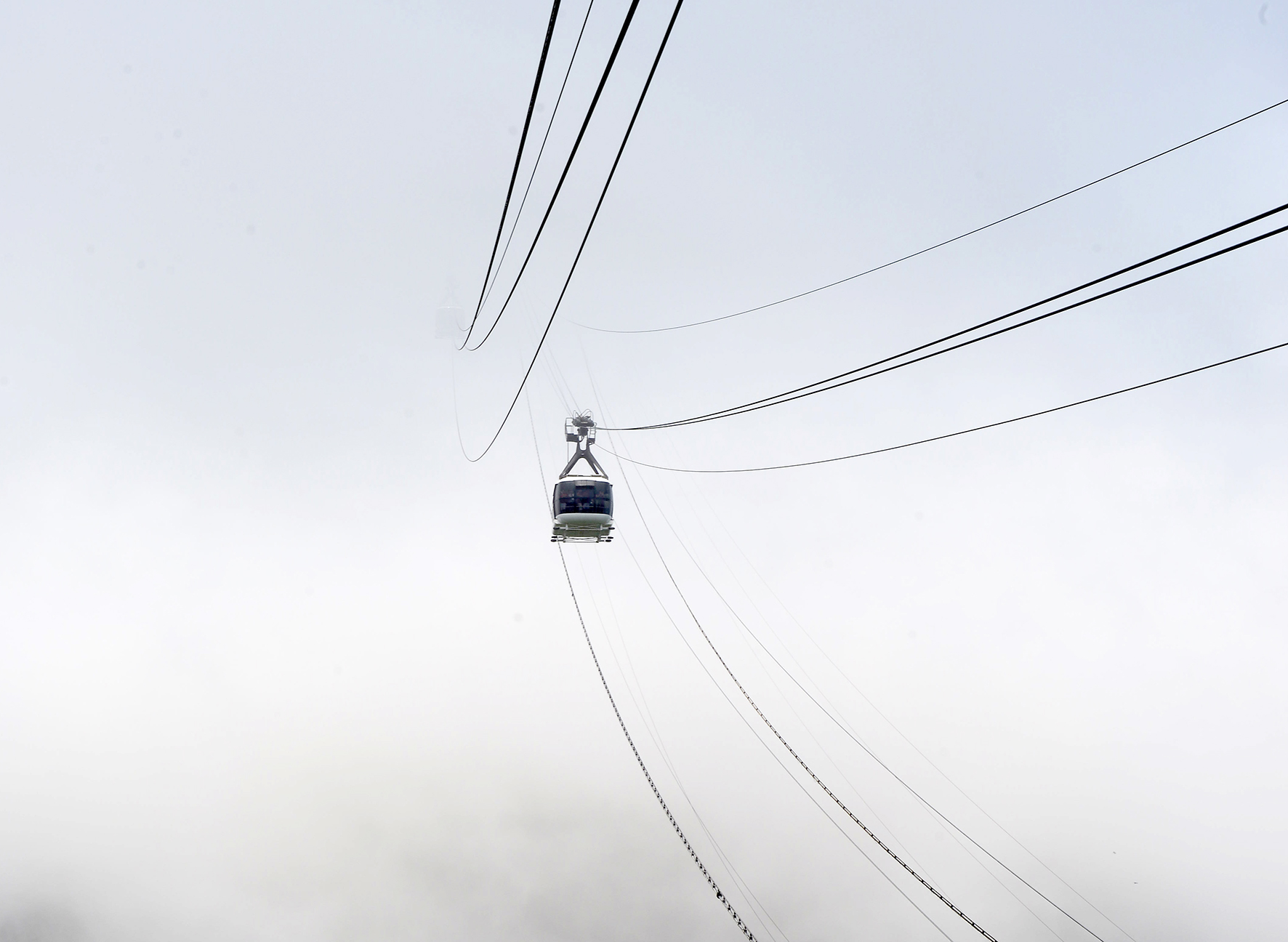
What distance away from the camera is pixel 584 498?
33.4 m

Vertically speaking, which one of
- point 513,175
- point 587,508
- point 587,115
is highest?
point 587,508

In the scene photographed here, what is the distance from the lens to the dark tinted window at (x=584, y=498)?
1314 inches

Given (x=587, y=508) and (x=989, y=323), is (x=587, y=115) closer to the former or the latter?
(x=989, y=323)

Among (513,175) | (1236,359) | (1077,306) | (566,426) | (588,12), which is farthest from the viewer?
(566,426)

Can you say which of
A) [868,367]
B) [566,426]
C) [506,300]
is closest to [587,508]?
[566,426]

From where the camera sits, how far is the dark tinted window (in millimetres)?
33375

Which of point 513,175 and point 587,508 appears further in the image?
point 587,508

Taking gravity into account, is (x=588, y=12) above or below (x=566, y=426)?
below

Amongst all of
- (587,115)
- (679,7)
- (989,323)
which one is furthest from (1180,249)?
(587,115)

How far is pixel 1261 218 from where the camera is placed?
6.49 meters

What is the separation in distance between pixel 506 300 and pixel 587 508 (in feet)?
59.2

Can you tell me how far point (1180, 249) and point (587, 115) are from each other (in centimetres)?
532

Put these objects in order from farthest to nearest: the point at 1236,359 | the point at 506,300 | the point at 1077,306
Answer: the point at 506,300
the point at 1236,359
the point at 1077,306

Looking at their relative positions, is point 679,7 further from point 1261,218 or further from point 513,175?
point 1261,218
